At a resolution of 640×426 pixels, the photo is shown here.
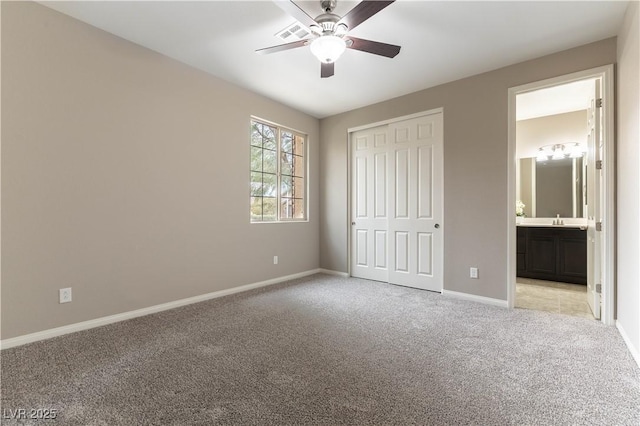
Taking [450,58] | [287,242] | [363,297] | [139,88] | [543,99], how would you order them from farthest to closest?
[287,242]
[543,99]
[363,297]
[450,58]
[139,88]

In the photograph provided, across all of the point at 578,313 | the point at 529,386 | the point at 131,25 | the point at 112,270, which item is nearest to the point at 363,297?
the point at 529,386

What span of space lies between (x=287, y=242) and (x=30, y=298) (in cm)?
297

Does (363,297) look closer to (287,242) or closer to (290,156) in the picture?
(287,242)

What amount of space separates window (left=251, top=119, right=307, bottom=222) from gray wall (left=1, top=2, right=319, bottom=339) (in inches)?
10.9

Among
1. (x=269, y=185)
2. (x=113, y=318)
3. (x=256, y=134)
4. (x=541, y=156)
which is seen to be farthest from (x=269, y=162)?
(x=541, y=156)

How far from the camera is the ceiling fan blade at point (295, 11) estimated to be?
6.34 ft

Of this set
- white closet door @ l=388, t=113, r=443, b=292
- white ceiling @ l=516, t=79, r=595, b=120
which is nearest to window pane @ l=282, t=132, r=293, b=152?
white closet door @ l=388, t=113, r=443, b=292

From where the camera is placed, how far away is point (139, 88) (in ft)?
9.89

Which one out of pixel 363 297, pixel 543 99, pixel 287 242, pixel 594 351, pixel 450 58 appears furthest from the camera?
pixel 287 242

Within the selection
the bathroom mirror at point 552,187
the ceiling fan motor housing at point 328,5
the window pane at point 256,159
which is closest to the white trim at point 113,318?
the window pane at point 256,159

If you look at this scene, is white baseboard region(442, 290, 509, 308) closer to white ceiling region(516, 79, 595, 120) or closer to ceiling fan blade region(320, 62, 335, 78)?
white ceiling region(516, 79, 595, 120)

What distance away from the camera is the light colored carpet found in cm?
156

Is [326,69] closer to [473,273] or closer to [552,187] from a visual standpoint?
[473,273]

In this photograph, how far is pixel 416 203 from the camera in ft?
13.8
